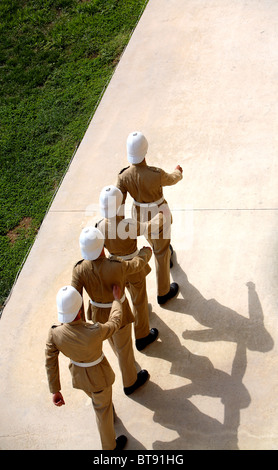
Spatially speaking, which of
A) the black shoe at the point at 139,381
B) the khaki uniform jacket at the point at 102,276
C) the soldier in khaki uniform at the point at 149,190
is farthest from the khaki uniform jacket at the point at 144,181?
the black shoe at the point at 139,381

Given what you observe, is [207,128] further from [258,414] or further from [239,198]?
[258,414]

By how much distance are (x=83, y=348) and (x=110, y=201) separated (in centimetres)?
133

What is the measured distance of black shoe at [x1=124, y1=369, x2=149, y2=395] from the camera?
663 centimetres

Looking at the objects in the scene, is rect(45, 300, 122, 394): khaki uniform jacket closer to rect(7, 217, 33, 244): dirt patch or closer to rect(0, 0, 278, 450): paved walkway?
rect(0, 0, 278, 450): paved walkway

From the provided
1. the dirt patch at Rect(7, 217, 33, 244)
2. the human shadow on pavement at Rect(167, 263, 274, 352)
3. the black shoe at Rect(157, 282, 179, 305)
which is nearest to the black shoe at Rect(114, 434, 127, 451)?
the human shadow on pavement at Rect(167, 263, 274, 352)

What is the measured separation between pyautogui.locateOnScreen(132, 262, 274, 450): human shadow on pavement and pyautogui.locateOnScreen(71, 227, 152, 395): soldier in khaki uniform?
0.45 metres

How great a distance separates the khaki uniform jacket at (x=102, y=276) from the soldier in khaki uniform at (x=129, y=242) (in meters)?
0.25

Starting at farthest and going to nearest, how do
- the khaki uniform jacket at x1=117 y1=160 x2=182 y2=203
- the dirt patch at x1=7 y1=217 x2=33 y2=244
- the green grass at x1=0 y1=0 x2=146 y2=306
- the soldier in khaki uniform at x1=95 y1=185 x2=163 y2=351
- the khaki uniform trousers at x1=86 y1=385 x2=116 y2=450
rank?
the green grass at x1=0 y1=0 x2=146 y2=306 < the dirt patch at x1=7 y1=217 x2=33 y2=244 < the khaki uniform jacket at x1=117 y1=160 x2=182 y2=203 < the soldier in khaki uniform at x1=95 y1=185 x2=163 y2=351 < the khaki uniform trousers at x1=86 y1=385 x2=116 y2=450

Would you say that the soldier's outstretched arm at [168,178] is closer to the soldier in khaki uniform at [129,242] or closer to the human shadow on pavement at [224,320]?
the soldier in khaki uniform at [129,242]

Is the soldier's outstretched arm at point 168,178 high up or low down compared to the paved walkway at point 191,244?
up

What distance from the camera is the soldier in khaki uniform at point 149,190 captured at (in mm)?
6697

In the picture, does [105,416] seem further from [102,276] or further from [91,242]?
[91,242]

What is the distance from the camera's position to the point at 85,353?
566 centimetres

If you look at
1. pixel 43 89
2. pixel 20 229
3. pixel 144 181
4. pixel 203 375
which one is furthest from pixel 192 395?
pixel 43 89
